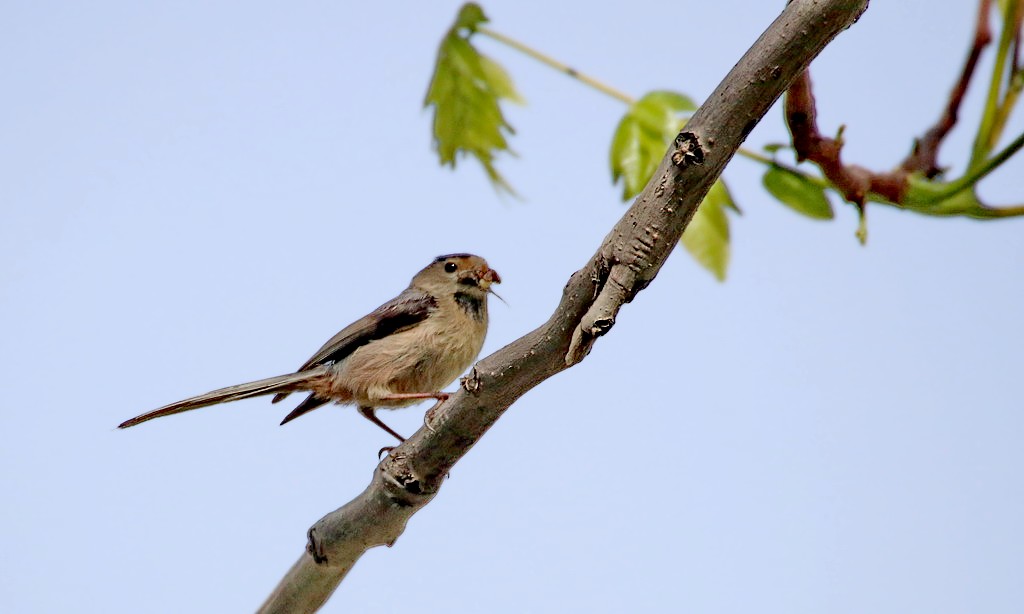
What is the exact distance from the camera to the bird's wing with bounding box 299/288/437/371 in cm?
462

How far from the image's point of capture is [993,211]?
2.50 metres

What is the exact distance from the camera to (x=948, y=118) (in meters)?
2.58

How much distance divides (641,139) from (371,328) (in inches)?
75.2

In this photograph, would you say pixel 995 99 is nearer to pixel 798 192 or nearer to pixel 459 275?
pixel 798 192

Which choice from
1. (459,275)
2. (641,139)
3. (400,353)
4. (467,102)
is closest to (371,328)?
(400,353)

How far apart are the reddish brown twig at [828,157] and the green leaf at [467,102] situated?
51.0 inches

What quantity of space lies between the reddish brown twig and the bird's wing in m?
2.43

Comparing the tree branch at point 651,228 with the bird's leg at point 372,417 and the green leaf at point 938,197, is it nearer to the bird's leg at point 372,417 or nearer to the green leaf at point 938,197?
the green leaf at point 938,197

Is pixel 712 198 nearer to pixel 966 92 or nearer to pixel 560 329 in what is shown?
pixel 966 92

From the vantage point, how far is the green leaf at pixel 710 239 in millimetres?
3189

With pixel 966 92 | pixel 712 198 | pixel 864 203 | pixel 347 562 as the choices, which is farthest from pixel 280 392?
pixel 966 92

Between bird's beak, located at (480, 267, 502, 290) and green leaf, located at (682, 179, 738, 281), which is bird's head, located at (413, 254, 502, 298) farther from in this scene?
green leaf, located at (682, 179, 738, 281)

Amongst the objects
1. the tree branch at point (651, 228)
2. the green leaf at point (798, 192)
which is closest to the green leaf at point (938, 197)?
the green leaf at point (798, 192)

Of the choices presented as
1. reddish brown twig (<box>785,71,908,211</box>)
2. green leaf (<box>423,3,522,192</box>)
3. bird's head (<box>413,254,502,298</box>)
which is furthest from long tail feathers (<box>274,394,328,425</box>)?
reddish brown twig (<box>785,71,908,211</box>)
